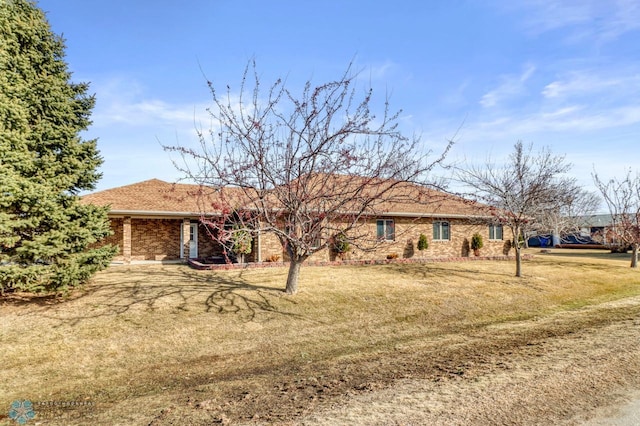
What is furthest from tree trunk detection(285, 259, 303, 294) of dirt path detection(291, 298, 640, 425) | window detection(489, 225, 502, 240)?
window detection(489, 225, 502, 240)

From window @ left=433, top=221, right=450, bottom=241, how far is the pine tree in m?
18.7

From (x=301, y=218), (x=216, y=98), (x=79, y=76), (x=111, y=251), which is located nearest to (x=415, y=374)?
(x=301, y=218)

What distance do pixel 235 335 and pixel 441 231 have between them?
18.3 metres

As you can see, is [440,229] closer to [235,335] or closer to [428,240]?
[428,240]

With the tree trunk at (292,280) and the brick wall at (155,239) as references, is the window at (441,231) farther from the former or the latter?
the brick wall at (155,239)

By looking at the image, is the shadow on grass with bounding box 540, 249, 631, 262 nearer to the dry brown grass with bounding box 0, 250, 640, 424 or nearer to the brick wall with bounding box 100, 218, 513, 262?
the brick wall with bounding box 100, 218, 513, 262

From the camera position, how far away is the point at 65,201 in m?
11.4

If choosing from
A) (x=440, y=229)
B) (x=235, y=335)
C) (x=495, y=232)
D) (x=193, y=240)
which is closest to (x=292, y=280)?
(x=235, y=335)

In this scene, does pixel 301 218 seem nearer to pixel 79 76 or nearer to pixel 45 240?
pixel 45 240

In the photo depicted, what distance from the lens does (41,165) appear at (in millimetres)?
11102

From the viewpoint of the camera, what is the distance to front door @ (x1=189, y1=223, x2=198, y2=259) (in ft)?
70.3

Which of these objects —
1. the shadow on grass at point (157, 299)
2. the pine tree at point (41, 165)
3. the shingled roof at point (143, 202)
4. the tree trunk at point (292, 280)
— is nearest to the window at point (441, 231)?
the shingled roof at point (143, 202)

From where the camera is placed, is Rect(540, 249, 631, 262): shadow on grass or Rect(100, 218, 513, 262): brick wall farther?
Rect(540, 249, 631, 262): shadow on grass

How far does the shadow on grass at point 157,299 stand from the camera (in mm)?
10047
